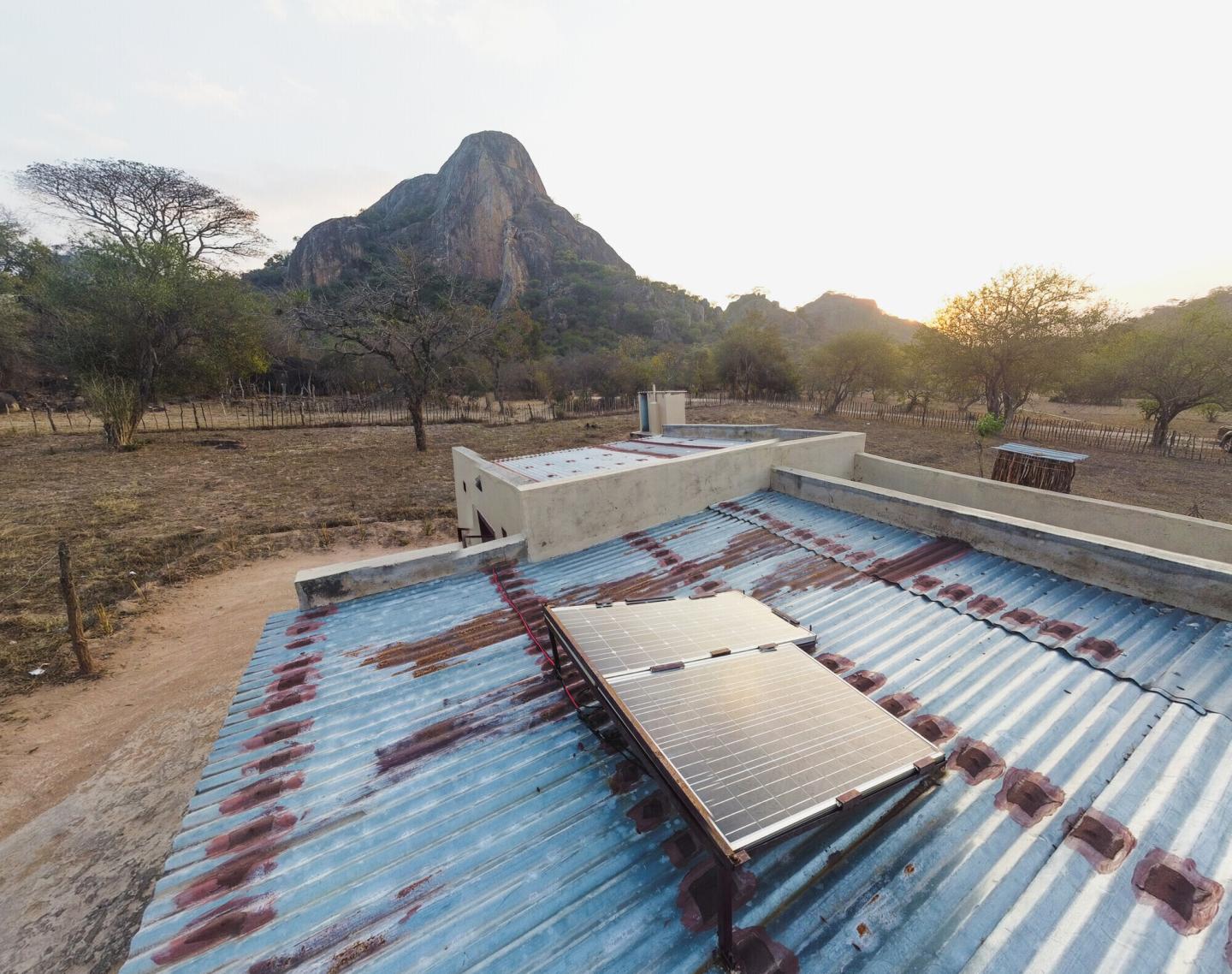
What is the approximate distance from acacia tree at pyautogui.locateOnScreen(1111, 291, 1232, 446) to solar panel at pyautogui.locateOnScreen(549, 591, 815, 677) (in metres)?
31.8

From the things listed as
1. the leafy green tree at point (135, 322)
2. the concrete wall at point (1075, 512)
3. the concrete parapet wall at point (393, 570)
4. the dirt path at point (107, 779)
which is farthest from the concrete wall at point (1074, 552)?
the leafy green tree at point (135, 322)

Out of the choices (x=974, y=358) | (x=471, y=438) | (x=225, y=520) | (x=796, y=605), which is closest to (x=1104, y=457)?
(x=974, y=358)

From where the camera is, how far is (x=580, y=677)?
12.0 ft

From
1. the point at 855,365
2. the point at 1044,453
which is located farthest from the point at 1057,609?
the point at 855,365

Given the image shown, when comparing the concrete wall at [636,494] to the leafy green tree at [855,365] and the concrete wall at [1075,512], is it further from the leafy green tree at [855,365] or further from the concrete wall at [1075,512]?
the leafy green tree at [855,365]

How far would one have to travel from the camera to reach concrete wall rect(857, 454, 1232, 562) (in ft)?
22.5

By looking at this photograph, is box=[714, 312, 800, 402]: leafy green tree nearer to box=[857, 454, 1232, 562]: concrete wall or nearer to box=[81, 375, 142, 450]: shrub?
box=[857, 454, 1232, 562]: concrete wall

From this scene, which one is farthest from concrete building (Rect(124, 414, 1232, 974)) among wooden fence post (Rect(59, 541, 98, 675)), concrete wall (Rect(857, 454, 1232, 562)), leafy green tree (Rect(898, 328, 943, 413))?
leafy green tree (Rect(898, 328, 943, 413))

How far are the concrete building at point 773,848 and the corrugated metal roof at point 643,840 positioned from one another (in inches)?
0.5

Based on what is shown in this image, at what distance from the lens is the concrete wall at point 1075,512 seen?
22.5 feet

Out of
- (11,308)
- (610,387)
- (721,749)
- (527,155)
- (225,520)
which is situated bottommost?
(225,520)

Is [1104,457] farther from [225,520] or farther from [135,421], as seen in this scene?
[135,421]

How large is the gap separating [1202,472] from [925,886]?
93.3 ft

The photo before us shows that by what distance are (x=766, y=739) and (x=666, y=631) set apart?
3.93 feet
